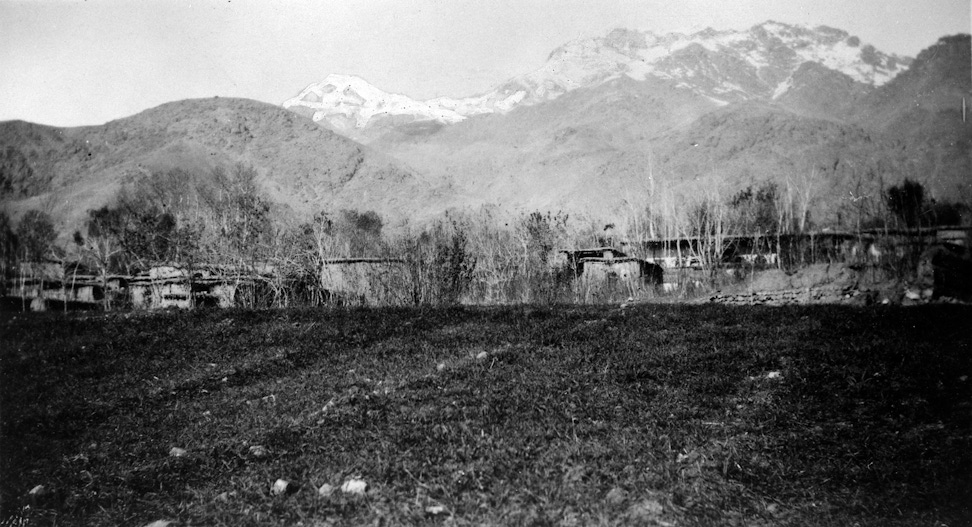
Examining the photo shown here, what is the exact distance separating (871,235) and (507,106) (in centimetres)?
11921

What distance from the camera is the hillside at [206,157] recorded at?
7544 cm

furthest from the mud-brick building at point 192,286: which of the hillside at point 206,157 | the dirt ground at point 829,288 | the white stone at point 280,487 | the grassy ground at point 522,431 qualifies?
the hillside at point 206,157

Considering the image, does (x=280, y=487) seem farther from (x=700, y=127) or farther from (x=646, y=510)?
(x=700, y=127)

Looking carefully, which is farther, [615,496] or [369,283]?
[369,283]

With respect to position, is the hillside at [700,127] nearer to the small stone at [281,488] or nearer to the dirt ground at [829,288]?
the dirt ground at [829,288]

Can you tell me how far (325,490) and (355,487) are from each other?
240mm

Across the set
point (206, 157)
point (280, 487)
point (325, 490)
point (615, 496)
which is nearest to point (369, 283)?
point (280, 487)

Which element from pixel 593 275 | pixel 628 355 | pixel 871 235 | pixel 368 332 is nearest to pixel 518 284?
pixel 593 275

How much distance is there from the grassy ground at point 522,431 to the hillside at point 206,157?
204ft

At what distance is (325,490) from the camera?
14.8 ft

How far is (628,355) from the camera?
8516 millimetres

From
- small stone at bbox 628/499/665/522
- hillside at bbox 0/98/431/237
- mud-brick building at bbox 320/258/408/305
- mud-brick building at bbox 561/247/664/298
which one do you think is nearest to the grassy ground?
small stone at bbox 628/499/665/522

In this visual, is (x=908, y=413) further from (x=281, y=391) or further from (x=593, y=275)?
Answer: (x=593, y=275)

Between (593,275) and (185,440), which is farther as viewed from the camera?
(593,275)
